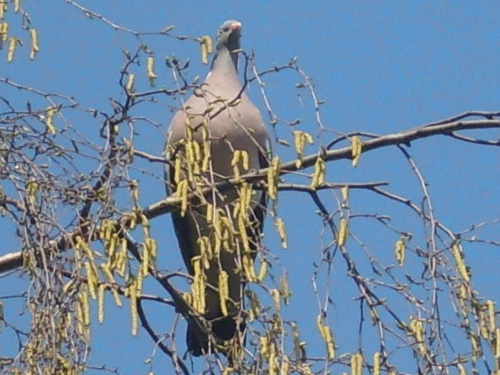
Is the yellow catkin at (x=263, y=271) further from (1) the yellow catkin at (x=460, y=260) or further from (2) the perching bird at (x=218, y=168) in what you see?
(1) the yellow catkin at (x=460, y=260)

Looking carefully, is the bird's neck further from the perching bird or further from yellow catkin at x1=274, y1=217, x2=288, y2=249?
yellow catkin at x1=274, y1=217, x2=288, y2=249

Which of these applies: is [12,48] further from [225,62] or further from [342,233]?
[225,62]

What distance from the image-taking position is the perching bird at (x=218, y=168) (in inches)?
114

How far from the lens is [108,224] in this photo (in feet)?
9.17

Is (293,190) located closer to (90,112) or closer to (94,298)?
(90,112)

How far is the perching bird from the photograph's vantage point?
2.90 m

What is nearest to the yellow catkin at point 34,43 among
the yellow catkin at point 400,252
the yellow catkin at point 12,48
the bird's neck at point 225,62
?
the yellow catkin at point 12,48

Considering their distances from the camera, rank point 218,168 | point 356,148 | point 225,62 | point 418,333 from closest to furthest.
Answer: point 418,333 < point 356,148 < point 218,168 < point 225,62

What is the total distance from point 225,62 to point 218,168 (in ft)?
2.86

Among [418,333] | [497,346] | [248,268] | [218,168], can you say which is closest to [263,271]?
[248,268]

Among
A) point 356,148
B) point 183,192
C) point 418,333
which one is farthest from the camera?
point 356,148

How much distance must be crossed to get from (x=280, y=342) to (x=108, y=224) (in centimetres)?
41

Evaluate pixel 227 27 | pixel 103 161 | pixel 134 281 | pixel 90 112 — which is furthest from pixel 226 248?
pixel 227 27

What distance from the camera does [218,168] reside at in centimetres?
437
